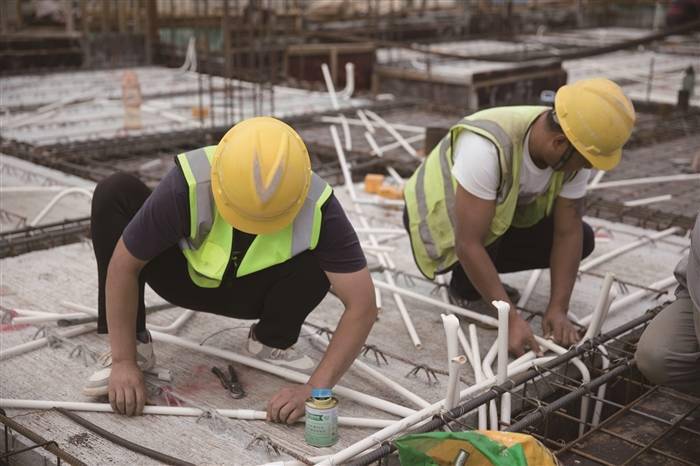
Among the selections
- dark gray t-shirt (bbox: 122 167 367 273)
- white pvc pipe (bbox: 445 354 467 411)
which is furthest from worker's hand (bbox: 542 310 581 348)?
dark gray t-shirt (bbox: 122 167 367 273)

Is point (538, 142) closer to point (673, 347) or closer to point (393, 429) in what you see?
point (673, 347)

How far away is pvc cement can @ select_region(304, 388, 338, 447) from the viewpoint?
2.79 metres

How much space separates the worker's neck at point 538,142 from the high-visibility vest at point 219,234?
3.43 ft

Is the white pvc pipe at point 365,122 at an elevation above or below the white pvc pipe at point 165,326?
above

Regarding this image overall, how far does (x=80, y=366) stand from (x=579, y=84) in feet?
7.48

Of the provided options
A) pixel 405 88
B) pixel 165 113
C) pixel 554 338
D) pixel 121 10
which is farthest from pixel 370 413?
pixel 121 10

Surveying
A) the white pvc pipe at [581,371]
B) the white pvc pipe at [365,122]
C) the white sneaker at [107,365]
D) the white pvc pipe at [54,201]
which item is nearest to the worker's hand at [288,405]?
the white sneaker at [107,365]

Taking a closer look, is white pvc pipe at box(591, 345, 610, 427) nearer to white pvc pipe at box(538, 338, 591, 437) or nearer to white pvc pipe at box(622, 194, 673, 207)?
white pvc pipe at box(538, 338, 591, 437)

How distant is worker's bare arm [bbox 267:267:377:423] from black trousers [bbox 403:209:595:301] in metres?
1.14

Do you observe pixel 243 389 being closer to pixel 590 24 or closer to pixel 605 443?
pixel 605 443

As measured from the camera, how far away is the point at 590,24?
65.8 feet

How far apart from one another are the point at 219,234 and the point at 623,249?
2.85 metres

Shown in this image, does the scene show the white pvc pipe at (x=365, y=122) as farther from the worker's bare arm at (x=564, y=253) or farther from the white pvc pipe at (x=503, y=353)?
the white pvc pipe at (x=503, y=353)

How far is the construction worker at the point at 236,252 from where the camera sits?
273 centimetres
